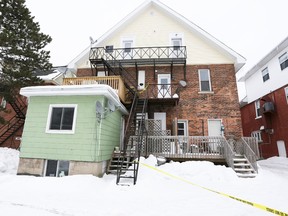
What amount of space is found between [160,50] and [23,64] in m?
11.0

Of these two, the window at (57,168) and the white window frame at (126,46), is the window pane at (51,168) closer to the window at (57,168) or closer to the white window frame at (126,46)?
the window at (57,168)

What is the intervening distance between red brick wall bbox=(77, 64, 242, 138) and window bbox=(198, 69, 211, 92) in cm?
28

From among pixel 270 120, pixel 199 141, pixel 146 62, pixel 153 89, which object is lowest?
pixel 199 141

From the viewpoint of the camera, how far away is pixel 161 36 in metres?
15.4

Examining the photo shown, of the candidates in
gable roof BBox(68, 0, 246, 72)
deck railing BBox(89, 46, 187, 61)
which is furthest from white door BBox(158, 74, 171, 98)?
gable roof BBox(68, 0, 246, 72)

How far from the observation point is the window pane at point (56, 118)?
28.3ft

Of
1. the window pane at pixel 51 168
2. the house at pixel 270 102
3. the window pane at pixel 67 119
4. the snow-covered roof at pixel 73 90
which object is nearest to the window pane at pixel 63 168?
the window pane at pixel 51 168

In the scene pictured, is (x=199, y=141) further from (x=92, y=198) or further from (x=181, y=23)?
(x=181, y=23)

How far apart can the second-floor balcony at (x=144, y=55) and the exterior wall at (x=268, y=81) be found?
33.1 ft

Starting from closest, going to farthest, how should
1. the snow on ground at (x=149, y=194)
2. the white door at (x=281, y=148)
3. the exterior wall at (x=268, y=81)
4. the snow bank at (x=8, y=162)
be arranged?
the snow on ground at (x=149, y=194) → the snow bank at (x=8, y=162) → the white door at (x=281, y=148) → the exterior wall at (x=268, y=81)

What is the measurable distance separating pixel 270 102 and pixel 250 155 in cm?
1064

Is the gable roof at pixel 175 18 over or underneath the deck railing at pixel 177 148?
over

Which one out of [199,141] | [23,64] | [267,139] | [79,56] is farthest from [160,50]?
[267,139]

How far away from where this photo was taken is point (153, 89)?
1432cm
